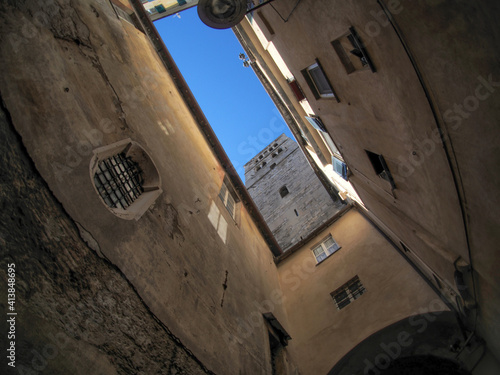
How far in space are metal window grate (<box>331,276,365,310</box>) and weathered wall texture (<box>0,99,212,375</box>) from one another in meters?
6.32

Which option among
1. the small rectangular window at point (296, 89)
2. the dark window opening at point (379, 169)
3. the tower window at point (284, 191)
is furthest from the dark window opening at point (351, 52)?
the tower window at point (284, 191)

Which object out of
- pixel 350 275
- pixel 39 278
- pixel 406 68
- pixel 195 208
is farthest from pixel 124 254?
pixel 350 275

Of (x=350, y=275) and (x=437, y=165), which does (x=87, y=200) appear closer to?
(x=437, y=165)

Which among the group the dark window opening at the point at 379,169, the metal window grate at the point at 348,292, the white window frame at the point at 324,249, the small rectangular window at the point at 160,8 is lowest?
the metal window grate at the point at 348,292

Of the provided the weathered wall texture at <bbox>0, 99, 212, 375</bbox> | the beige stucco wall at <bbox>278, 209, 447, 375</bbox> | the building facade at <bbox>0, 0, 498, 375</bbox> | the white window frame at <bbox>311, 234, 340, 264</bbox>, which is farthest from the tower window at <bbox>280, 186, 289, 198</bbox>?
the weathered wall texture at <bbox>0, 99, 212, 375</bbox>

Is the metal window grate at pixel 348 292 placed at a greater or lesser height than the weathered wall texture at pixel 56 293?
lesser

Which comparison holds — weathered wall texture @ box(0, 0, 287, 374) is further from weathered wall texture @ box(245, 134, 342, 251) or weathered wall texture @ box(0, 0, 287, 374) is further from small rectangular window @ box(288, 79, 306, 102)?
weathered wall texture @ box(245, 134, 342, 251)

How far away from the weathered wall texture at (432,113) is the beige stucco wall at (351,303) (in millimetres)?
1185

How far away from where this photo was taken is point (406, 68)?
10.3 ft

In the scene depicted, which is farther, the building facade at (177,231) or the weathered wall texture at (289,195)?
the weathered wall texture at (289,195)

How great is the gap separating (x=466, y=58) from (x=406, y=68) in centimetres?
87

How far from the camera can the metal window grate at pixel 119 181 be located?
10.9 ft

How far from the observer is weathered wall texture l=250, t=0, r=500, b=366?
7.62 feet

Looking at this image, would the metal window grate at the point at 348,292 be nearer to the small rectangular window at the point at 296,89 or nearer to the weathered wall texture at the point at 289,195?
the small rectangular window at the point at 296,89
